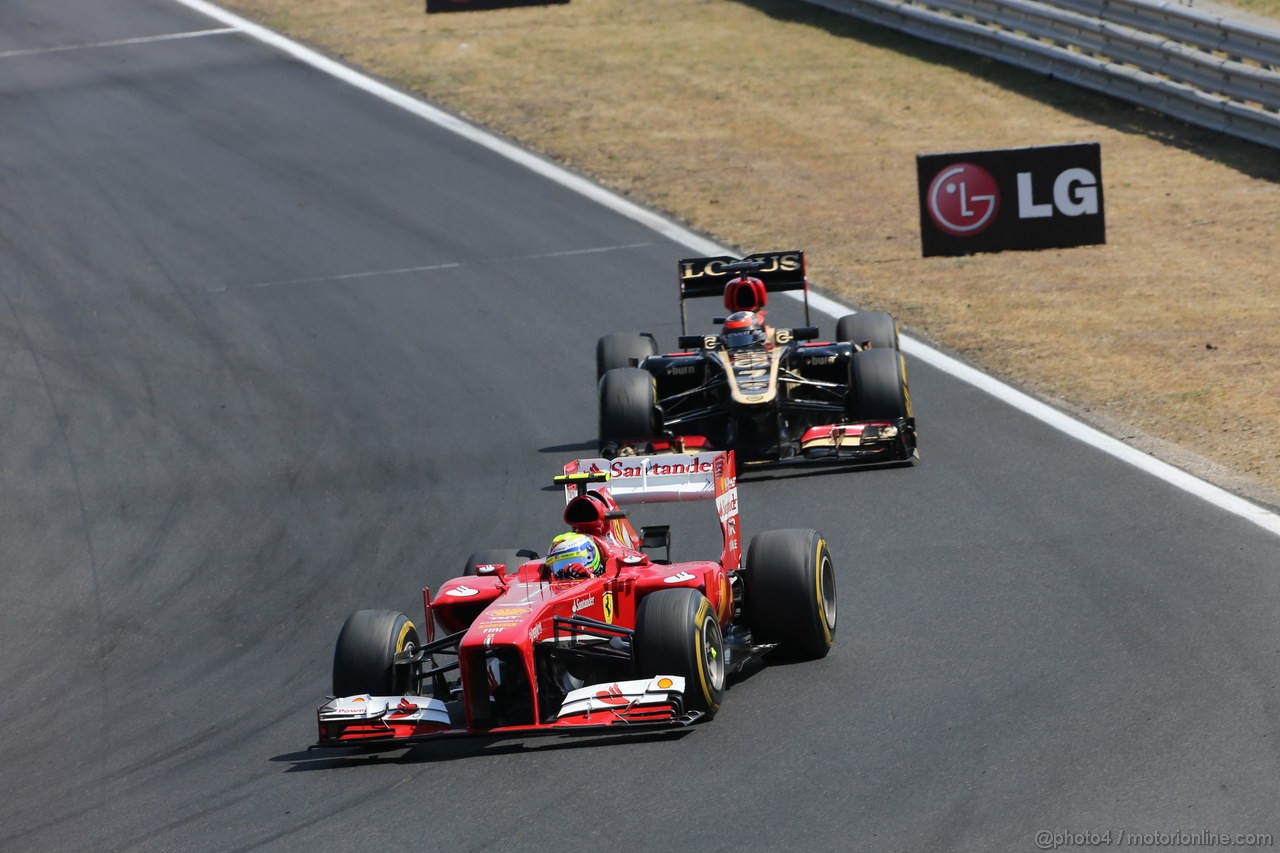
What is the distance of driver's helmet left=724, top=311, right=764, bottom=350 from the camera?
16.2 metres

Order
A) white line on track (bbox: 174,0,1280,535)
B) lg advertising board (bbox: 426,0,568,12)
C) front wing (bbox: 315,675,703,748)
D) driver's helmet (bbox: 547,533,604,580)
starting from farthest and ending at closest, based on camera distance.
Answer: lg advertising board (bbox: 426,0,568,12)
white line on track (bbox: 174,0,1280,535)
driver's helmet (bbox: 547,533,604,580)
front wing (bbox: 315,675,703,748)

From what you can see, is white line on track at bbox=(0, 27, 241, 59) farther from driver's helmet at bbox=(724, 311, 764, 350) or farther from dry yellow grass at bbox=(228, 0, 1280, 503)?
driver's helmet at bbox=(724, 311, 764, 350)

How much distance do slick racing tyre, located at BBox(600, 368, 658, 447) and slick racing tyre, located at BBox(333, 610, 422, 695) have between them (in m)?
5.65

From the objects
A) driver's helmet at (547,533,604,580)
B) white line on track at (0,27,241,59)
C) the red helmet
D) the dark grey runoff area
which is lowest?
the dark grey runoff area

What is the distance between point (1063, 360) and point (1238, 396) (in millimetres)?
2105

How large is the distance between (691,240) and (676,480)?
40.9 ft

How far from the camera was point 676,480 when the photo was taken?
1146 centimetres

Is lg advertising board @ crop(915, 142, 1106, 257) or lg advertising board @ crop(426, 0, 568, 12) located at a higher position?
lg advertising board @ crop(426, 0, 568, 12)

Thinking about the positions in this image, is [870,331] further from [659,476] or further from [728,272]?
[659,476]

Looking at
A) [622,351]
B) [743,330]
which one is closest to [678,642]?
[743,330]

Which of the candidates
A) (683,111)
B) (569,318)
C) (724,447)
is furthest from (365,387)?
(683,111)

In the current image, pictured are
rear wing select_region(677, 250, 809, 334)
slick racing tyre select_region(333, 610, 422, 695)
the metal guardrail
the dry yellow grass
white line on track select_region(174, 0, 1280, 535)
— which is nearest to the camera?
slick racing tyre select_region(333, 610, 422, 695)

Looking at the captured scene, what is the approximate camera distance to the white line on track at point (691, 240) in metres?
13.8

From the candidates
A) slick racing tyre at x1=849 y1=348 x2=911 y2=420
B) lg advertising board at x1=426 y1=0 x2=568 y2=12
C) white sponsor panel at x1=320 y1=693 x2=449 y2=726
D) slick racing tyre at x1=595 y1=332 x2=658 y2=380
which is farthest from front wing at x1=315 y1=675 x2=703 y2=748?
lg advertising board at x1=426 y1=0 x2=568 y2=12
